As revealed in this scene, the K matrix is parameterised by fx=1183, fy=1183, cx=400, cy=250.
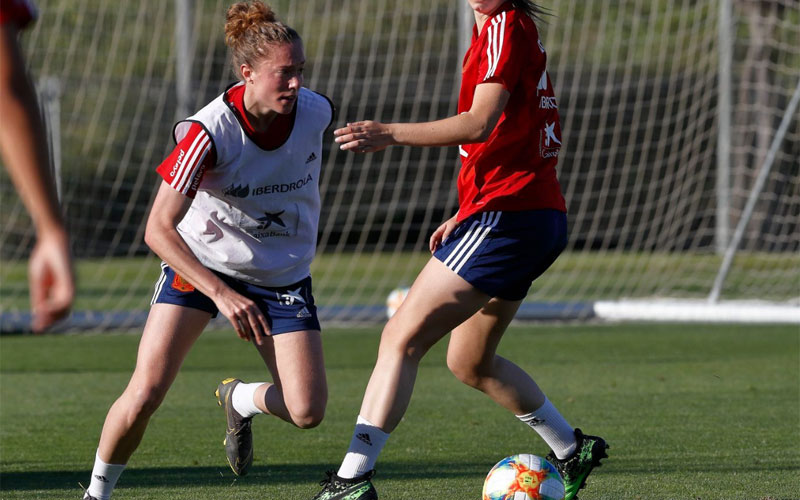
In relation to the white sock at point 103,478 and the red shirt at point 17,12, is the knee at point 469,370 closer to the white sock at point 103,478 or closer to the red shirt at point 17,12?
the white sock at point 103,478

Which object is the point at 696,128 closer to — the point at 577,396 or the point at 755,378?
the point at 755,378

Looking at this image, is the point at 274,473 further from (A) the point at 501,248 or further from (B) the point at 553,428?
(A) the point at 501,248

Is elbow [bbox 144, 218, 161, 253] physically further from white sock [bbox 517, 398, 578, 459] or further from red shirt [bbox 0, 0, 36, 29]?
red shirt [bbox 0, 0, 36, 29]

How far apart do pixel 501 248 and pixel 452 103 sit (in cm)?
1142

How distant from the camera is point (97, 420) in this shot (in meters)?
6.73

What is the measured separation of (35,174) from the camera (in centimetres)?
182

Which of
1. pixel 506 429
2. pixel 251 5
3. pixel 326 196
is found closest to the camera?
pixel 251 5

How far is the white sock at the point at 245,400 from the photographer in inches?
196

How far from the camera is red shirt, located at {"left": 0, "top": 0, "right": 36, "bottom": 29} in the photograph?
1920mm

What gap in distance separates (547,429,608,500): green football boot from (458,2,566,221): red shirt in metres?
1.03

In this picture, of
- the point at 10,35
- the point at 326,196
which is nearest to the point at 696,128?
the point at 326,196

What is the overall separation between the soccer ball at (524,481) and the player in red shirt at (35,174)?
2.64m

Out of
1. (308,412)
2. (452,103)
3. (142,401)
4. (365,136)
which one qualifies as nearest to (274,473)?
(308,412)

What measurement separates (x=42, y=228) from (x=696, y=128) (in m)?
12.7
